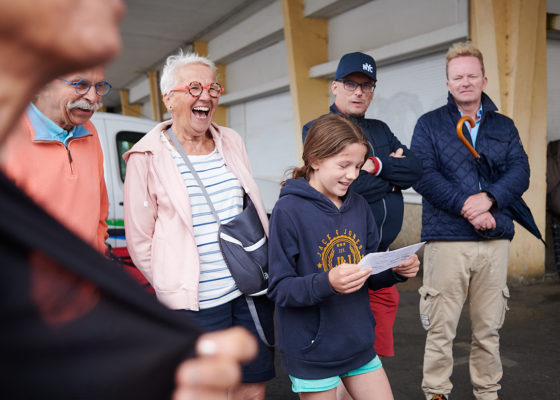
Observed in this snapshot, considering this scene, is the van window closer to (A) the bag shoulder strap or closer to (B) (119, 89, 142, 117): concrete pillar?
(A) the bag shoulder strap

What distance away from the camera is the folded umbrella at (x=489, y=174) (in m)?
3.02

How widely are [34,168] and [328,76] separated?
799cm

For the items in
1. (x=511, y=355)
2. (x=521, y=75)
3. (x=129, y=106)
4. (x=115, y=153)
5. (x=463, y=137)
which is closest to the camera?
(x=463, y=137)

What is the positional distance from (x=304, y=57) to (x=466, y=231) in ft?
22.6

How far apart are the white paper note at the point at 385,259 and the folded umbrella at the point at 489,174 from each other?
3.98ft

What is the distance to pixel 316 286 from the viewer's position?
189 cm

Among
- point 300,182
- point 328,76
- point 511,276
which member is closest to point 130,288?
point 300,182

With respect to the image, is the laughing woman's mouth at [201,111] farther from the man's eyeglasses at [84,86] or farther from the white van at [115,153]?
the white van at [115,153]

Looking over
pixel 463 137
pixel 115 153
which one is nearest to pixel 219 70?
pixel 115 153

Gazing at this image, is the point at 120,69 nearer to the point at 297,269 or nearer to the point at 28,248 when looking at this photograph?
the point at 297,269

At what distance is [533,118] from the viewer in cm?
609

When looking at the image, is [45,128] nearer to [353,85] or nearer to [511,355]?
[353,85]

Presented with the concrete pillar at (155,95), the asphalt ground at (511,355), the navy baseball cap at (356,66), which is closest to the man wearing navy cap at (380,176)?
the navy baseball cap at (356,66)

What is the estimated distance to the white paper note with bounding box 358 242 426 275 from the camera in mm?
1830
